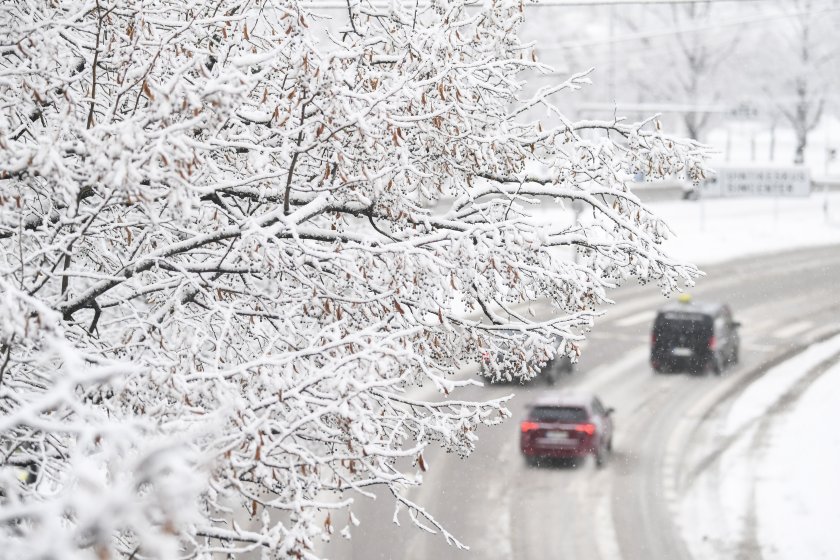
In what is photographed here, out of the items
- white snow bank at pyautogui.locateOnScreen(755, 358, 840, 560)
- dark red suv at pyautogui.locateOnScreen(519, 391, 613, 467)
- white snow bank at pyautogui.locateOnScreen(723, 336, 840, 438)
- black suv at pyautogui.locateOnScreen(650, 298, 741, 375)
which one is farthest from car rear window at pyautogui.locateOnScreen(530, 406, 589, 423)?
black suv at pyautogui.locateOnScreen(650, 298, 741, 375)

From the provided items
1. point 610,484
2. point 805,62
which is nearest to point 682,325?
point 610,484

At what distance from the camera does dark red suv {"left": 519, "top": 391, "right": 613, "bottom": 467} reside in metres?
18.0

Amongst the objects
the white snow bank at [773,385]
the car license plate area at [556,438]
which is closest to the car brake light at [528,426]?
the car license plate area at [556,438]

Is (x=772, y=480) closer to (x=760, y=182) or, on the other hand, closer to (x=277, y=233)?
(x=277, y=233)

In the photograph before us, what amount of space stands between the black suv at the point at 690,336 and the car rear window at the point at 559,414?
6113mm

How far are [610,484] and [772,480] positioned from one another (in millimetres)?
2780

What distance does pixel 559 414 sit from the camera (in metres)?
18.2

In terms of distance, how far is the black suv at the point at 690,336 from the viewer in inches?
922

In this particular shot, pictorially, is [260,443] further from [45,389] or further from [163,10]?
[163,10]

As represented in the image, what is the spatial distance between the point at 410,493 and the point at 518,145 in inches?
453

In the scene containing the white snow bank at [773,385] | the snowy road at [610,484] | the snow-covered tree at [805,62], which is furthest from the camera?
the snow-covered tree at [805,62]

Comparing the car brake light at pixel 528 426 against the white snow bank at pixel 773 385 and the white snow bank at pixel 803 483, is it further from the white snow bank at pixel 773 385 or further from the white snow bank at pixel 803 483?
the white snow bank at pixel 773 385

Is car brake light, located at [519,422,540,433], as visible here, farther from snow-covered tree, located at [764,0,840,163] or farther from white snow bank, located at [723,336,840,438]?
snow-covered tree, located at [764,0,840,163]

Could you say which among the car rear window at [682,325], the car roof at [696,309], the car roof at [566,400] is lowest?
the car roof at [566,400]
